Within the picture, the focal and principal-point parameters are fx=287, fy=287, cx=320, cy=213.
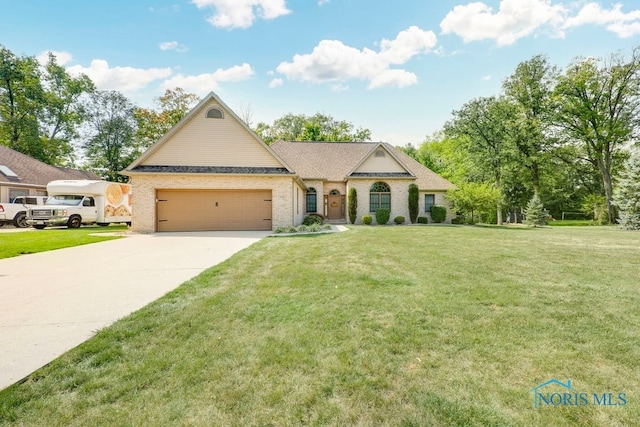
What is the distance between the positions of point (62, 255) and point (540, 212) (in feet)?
98.2

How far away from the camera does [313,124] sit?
4075 cm

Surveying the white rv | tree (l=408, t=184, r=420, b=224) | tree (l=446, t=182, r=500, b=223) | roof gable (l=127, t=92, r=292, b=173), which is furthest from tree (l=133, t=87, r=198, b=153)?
tree (l=446, t=182, r=500, b=223)

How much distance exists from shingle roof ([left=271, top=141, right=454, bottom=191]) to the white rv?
1216 cm

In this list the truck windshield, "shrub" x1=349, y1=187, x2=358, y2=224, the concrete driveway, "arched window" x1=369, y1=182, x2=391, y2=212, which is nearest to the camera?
the concrete driveway

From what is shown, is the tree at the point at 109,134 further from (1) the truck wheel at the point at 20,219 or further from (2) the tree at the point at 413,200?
(2) the tree at the point at 413,200

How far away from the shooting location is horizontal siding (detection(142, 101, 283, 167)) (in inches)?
614

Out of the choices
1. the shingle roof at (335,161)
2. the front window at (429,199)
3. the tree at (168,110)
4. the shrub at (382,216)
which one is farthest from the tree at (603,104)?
the tree at (168,110)

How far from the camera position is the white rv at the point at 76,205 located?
17.0m

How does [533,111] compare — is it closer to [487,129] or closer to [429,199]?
[487,129]

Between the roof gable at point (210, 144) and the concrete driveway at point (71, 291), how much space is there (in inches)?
295

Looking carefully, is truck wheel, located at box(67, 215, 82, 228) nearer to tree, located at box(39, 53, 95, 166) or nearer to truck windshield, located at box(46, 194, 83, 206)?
truck windshield, located at box(46, 194, 83, 206)

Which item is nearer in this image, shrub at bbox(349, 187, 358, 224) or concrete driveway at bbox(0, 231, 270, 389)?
concrete driveway at bbox(0, 231, 270, 389)

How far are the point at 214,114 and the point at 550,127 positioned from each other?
3197cm

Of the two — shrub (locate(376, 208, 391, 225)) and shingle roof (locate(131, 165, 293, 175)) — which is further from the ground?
shingle roof (locate(131, 165, 293, 175))
